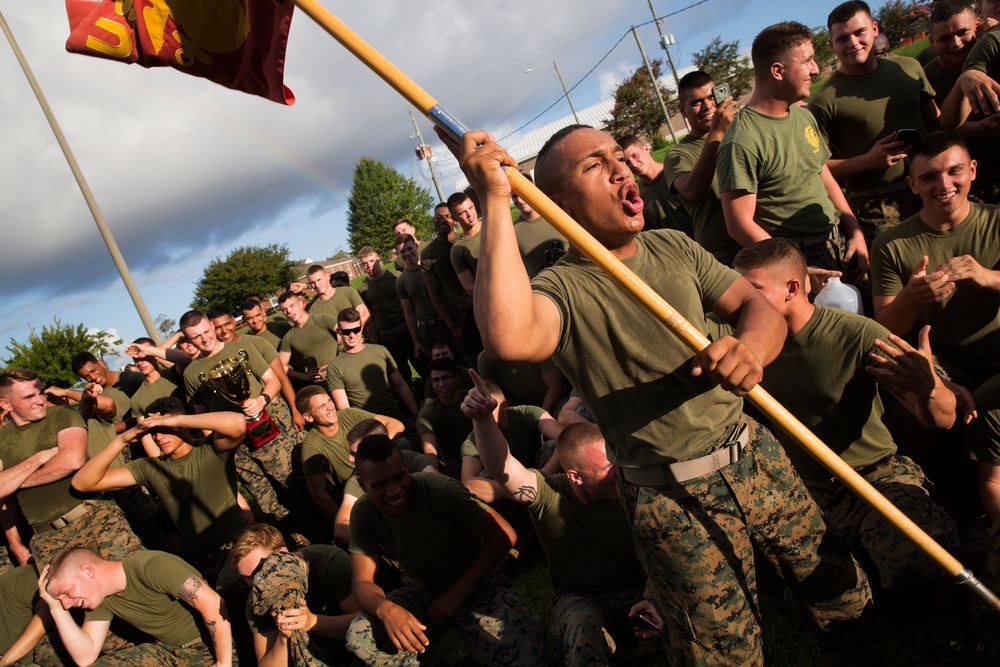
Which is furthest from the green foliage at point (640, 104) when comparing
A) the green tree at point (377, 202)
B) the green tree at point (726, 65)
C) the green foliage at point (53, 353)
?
the green tree at point (377, 202)

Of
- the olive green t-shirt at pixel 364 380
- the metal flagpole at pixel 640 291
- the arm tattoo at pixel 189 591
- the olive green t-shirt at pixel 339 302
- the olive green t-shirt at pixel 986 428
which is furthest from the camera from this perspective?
the olive green t-shirt at pixel 339 302

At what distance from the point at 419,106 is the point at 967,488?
3711mm

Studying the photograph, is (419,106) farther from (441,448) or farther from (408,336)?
(408,336)

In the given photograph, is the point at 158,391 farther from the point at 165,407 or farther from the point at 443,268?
the point at 443,268

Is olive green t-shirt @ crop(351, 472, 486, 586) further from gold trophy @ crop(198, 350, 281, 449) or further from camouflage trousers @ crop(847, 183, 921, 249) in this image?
camouflage trousers @ crop(847, 183, 921, 249)

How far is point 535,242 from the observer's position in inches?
259

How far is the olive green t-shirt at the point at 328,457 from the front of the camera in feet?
21.2

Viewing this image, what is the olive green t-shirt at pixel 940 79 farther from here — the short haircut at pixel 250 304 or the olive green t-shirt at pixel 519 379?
A: the short haircut at pixel 250 304

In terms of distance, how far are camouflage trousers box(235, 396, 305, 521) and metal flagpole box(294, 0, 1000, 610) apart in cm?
508

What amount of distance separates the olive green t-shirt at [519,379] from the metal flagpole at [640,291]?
4.03 meters

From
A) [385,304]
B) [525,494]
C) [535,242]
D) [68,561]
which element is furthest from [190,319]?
[525,494]

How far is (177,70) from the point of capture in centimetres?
321

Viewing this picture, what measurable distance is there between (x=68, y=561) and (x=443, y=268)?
5.04m

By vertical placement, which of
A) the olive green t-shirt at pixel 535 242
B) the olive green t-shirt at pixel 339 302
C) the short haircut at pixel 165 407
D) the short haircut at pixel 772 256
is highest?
the olive green t-shirt at pixel 339 302
